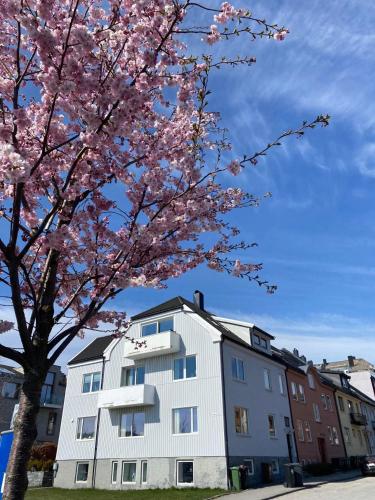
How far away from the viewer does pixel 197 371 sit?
22734 millimetres

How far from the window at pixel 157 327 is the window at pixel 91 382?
4.71 meters

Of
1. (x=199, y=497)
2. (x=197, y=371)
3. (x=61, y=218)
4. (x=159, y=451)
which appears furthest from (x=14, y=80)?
(x=159, y=451)

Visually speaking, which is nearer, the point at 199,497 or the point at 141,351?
the point at 199,497

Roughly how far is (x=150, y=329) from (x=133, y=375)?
3.01 metres

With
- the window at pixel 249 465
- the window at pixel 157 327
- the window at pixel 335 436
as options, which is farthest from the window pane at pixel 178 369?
the window at pixel 335 436

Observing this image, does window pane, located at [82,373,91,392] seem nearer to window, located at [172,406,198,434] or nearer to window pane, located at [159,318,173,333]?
window pane, located at [159,318,173,333]

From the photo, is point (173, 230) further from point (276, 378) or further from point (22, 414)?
point (276, 378)

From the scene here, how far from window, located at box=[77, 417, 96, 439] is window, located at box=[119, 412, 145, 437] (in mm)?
2442

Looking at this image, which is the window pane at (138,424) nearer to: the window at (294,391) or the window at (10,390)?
the window at (294,391)

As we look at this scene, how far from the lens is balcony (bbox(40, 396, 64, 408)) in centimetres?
4353

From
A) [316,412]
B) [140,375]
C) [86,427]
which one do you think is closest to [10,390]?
[86,427]

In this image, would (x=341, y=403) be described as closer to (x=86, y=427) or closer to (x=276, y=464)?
(x=276, y=464)

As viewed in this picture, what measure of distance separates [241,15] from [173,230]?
333 centimetres

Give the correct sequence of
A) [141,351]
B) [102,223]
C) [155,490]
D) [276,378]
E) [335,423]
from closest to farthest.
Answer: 1. [102,223]
2. [155,490]
3. [141,351]
4. [276,378]
5. [335,423]
